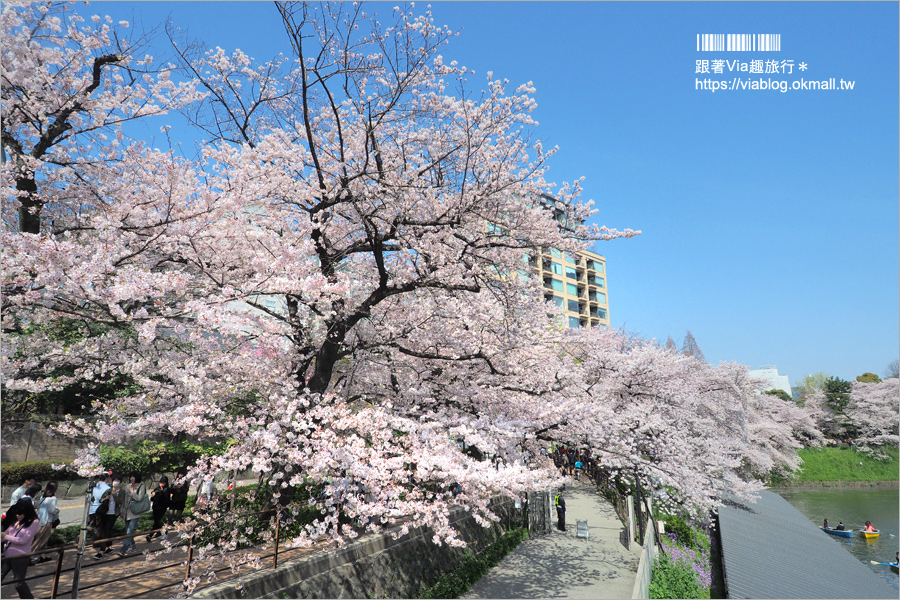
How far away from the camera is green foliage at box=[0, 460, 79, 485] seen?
1286 cm

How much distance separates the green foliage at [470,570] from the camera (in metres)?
11.5

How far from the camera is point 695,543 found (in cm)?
1995

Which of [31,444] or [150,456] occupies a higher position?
[31,444]

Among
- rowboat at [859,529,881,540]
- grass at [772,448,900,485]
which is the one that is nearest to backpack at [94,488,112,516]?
rowboat at [859,529,881,540]

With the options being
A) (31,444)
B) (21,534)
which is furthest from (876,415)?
(31,444)

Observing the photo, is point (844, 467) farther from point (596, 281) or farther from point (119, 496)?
point (119, 496)

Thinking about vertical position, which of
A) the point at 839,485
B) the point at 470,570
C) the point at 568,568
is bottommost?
the point at 839,485

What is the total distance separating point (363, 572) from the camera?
9.70m

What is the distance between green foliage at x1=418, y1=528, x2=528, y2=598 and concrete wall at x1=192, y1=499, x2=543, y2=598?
20 cm

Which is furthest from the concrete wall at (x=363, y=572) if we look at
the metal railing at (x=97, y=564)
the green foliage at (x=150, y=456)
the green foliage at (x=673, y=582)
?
the green foliage at (x=150, y=456)

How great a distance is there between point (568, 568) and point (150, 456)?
12.3 meters

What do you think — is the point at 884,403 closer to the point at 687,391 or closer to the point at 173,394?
the point at 687,391

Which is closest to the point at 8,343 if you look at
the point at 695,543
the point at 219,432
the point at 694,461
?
the point at 219,432

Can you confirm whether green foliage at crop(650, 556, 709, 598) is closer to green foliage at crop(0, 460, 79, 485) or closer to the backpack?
the backpack
